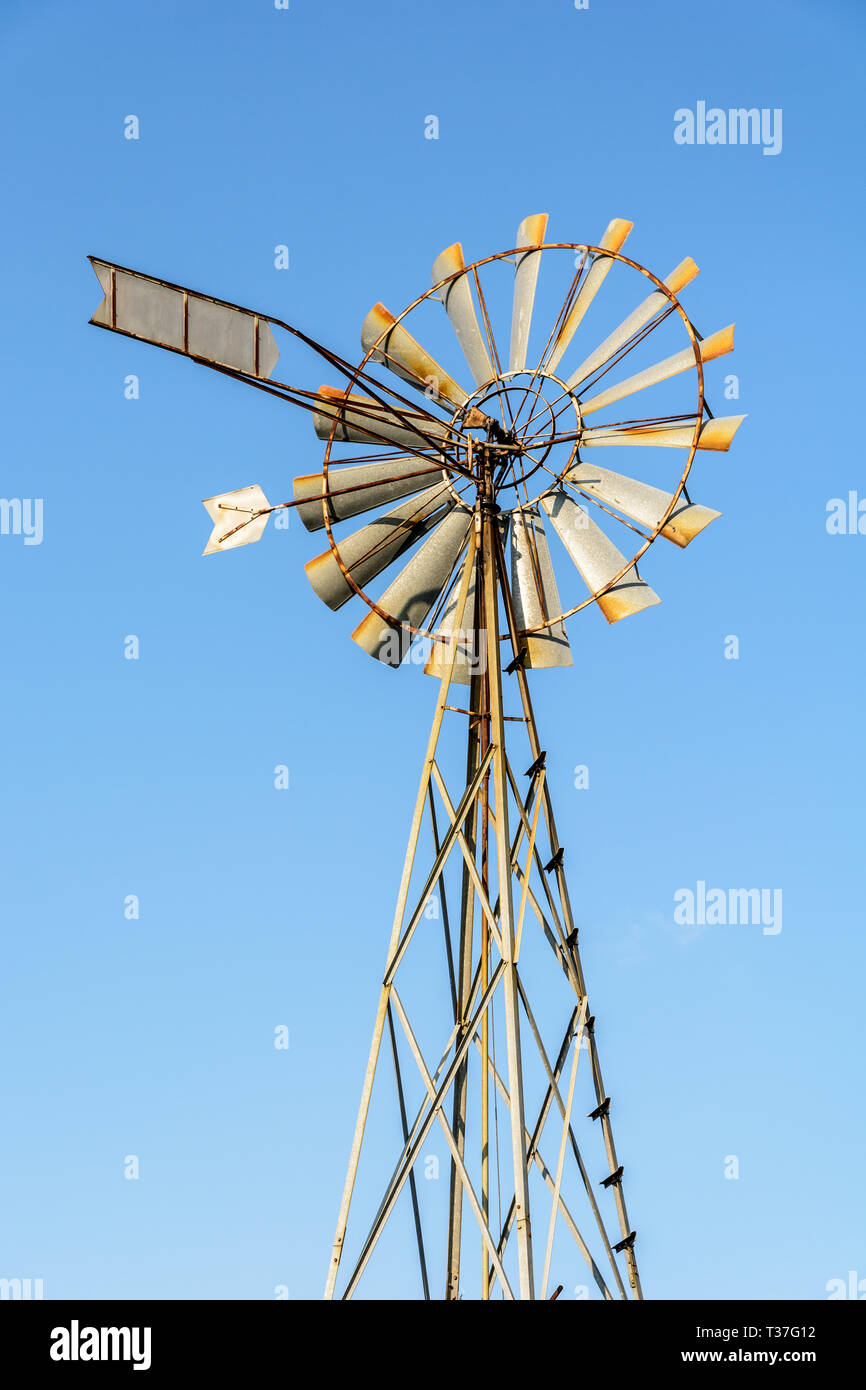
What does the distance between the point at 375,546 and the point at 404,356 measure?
1652 mm

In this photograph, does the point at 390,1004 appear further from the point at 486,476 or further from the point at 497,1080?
the point at 486,476

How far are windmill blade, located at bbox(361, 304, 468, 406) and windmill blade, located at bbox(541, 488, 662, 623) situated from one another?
126 cm

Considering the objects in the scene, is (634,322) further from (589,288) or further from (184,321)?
(184,321)

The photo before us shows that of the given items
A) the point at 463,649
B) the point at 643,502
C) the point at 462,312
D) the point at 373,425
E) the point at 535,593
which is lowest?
the point at 463,649

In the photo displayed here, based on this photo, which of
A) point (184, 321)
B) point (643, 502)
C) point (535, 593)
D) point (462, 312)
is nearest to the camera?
point (184, 321)

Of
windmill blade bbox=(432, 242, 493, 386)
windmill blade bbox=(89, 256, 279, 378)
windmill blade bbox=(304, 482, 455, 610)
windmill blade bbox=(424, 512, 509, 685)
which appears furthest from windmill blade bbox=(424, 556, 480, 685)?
windmill blade bbox=(89, 256, 279, 378)

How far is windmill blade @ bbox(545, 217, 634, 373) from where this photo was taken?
1243cm

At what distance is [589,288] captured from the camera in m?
12.6

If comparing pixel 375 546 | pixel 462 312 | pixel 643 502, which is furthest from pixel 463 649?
pixel 462 312

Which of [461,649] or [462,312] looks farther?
[462,312]
